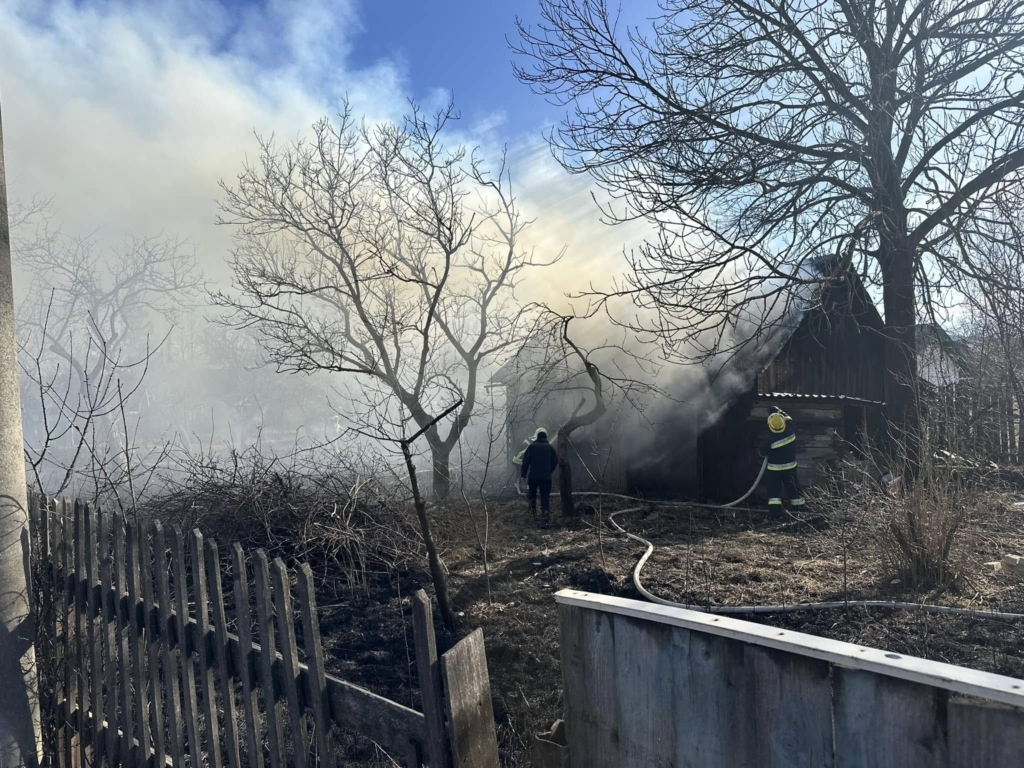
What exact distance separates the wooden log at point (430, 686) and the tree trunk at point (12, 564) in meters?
2.09

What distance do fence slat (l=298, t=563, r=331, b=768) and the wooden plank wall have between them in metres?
0.69

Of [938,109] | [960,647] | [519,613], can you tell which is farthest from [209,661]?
[938,109]

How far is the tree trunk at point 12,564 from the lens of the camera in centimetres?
269

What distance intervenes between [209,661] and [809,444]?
11.7 meters

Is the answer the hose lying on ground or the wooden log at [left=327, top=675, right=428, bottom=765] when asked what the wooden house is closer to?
the hose lying on ground

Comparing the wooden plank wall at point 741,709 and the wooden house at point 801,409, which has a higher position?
the wooden house at point 801,409

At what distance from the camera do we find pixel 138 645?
265 centimetres

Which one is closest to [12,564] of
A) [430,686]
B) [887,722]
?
[430,686]

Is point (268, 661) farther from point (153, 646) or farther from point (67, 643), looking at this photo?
point (67, 643)

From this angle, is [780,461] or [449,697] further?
[780,461]

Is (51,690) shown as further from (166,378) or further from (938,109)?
(166,378)

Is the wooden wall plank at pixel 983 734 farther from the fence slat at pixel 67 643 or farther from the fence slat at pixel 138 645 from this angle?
the fence slat at pixel 67 643

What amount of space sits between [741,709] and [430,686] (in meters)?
0.72

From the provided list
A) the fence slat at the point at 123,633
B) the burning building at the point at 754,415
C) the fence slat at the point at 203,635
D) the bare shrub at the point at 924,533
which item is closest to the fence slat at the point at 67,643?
the fence slat at the point at 123,633
